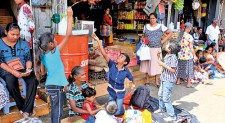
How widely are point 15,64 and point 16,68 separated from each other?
2.5 inches

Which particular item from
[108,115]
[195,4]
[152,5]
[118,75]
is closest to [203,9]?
[195,4]

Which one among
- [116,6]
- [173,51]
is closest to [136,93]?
[173,51]

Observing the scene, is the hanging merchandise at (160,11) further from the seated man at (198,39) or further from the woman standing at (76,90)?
the woman standing at (76,90)

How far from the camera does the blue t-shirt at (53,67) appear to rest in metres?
3.35

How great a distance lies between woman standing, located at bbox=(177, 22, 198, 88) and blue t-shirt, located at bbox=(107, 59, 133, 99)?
113 inches

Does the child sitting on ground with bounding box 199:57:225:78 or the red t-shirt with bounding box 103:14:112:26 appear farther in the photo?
the red t-shirt with bounding box 103:14:112:26

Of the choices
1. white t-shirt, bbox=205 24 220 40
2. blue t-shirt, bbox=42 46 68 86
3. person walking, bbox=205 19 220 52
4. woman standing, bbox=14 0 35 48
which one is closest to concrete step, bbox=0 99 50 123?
blue t-shirt, bbox=42 46 68 86

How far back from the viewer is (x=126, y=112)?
4.16 metres

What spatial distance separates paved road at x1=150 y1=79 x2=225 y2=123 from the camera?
4854 millimetres

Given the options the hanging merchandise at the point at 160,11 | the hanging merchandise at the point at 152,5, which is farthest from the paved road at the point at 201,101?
the hanging merchandise at the point at 152,5

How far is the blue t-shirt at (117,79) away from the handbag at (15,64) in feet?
4.67

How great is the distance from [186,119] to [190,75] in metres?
2.51

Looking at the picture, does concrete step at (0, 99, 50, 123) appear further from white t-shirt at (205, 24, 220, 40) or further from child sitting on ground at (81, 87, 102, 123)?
white t-shirt at (205, 24, 220, 40)

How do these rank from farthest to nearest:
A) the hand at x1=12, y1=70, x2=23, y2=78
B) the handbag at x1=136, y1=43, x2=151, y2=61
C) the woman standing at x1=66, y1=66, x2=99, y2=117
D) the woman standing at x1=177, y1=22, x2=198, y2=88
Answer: the woman standing at x1=177, y1=22, x2=198, y2=88
the handbag at x1=136, y1=43, x2=151, y2=61
the woman standing at x1=66, y1=66, x2=99, y2=117
the hand at x1=12, y1=70, x2=23, y2=78
